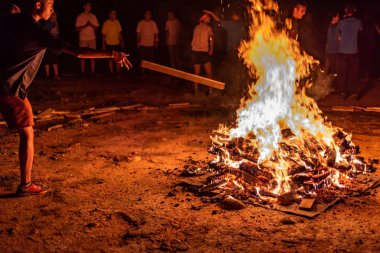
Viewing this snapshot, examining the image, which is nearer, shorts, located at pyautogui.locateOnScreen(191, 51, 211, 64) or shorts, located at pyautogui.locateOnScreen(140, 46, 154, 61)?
shorts, located at pyautogui.locateOnScreen(191, 51, 211, 64)

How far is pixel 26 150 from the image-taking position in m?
5.84

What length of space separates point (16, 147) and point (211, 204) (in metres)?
4.27

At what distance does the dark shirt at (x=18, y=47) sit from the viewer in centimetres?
544

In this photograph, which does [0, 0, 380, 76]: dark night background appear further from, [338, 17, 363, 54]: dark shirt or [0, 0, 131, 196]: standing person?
[0, 0, 131, 196]: standing person

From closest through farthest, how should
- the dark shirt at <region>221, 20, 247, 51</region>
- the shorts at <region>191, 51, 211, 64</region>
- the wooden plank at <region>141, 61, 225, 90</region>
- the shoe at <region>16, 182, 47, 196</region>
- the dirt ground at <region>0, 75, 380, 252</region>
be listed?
the dirt ground at <region>0, 75, 380, 252</region>
the shoe at <region>16, 182, 47, 196</region>
the wooden plank at <region>141, 61, 225, 90</region>
the dark shirt at <region>221, 20, 247, 51</region>
the shorts at <region>191, 51, 211, 64</region>

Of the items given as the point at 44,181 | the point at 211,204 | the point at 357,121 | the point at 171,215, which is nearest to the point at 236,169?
the point at 211,204

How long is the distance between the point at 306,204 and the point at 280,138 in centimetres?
132

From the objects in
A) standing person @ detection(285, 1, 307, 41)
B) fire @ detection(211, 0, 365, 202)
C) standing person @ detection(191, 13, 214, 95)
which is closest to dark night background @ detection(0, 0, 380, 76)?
standing person @ detection(191, 13, 214, 95)

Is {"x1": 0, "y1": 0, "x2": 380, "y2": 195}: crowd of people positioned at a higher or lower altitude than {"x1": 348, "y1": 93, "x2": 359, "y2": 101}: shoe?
higher

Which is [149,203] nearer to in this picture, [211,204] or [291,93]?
[211,204]

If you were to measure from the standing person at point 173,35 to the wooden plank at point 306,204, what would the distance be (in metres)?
11.8

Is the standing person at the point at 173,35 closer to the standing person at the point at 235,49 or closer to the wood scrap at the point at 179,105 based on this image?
the standing person at the point at 235,49

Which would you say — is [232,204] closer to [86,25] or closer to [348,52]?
[348,52]

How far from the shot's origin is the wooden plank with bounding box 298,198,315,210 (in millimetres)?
5436
